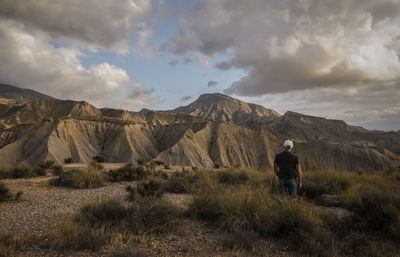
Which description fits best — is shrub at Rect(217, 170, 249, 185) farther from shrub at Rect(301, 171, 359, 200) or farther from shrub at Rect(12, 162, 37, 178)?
shrub at Rect(12, 162, 37, 178)

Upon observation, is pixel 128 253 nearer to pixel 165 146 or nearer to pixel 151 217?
pixel 151 217

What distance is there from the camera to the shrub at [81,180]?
11.0m

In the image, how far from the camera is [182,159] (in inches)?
1774

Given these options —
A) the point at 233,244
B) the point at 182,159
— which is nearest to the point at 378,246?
the point at 233,244

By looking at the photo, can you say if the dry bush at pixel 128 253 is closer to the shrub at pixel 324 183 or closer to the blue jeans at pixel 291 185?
the blue jeans at pixel 291 185

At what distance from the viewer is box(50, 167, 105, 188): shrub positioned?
10961 mm

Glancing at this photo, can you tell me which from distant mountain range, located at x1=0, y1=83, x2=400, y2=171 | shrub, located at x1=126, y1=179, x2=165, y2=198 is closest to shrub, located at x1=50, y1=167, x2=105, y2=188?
shrub, located at x1=126, y1=179, x2=165, y2=198

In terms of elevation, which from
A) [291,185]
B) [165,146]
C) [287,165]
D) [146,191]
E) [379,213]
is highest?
[287,165]

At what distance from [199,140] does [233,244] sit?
5162 cm

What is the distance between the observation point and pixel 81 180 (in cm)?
1109

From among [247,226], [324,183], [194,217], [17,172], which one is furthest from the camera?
[17,172]

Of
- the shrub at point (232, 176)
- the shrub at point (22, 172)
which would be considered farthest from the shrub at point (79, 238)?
the shrub at point (22, 172)

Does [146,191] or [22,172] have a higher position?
[146,191]

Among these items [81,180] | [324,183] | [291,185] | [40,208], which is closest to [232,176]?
[324,183]
